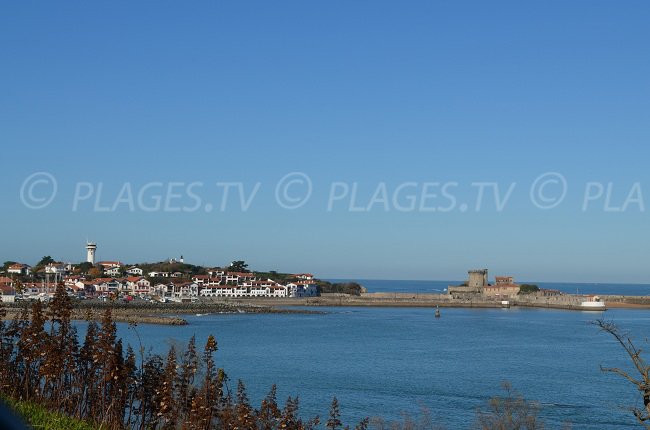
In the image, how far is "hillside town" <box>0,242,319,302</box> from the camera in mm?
94375

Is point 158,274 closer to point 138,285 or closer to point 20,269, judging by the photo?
point 138,285


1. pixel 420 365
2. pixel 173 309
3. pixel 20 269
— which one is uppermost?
pixel 20 269

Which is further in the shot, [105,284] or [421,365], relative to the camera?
[105,284]

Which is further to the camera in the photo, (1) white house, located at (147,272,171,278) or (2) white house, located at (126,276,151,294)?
(1) white house, located at (147,272,171,278)

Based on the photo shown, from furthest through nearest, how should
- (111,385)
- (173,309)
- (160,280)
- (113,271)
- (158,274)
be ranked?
(158,274) < (113,271) < (160,280) < (173,309) < (111,385)

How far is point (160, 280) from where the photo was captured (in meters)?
105

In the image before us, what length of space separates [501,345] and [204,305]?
46.5 m

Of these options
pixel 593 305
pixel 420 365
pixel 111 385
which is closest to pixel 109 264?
pixel 593 305

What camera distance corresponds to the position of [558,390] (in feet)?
94.2

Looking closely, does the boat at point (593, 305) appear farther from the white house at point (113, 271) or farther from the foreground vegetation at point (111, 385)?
the foreground vegetation at point (111, 385)

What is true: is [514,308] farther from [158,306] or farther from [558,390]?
[558,390]

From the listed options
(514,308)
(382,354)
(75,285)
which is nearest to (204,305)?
(75,285)

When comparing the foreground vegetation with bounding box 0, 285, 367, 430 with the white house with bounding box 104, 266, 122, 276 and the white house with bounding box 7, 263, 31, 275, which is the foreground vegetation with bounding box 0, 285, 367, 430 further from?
the white house with bounding box 104, 266, 122, 276

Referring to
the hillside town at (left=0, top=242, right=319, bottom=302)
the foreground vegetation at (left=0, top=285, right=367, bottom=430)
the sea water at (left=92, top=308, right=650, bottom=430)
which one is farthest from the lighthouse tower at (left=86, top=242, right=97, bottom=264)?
the foreground vegetation at (left=0, top=285, right=367, bottom=430)
